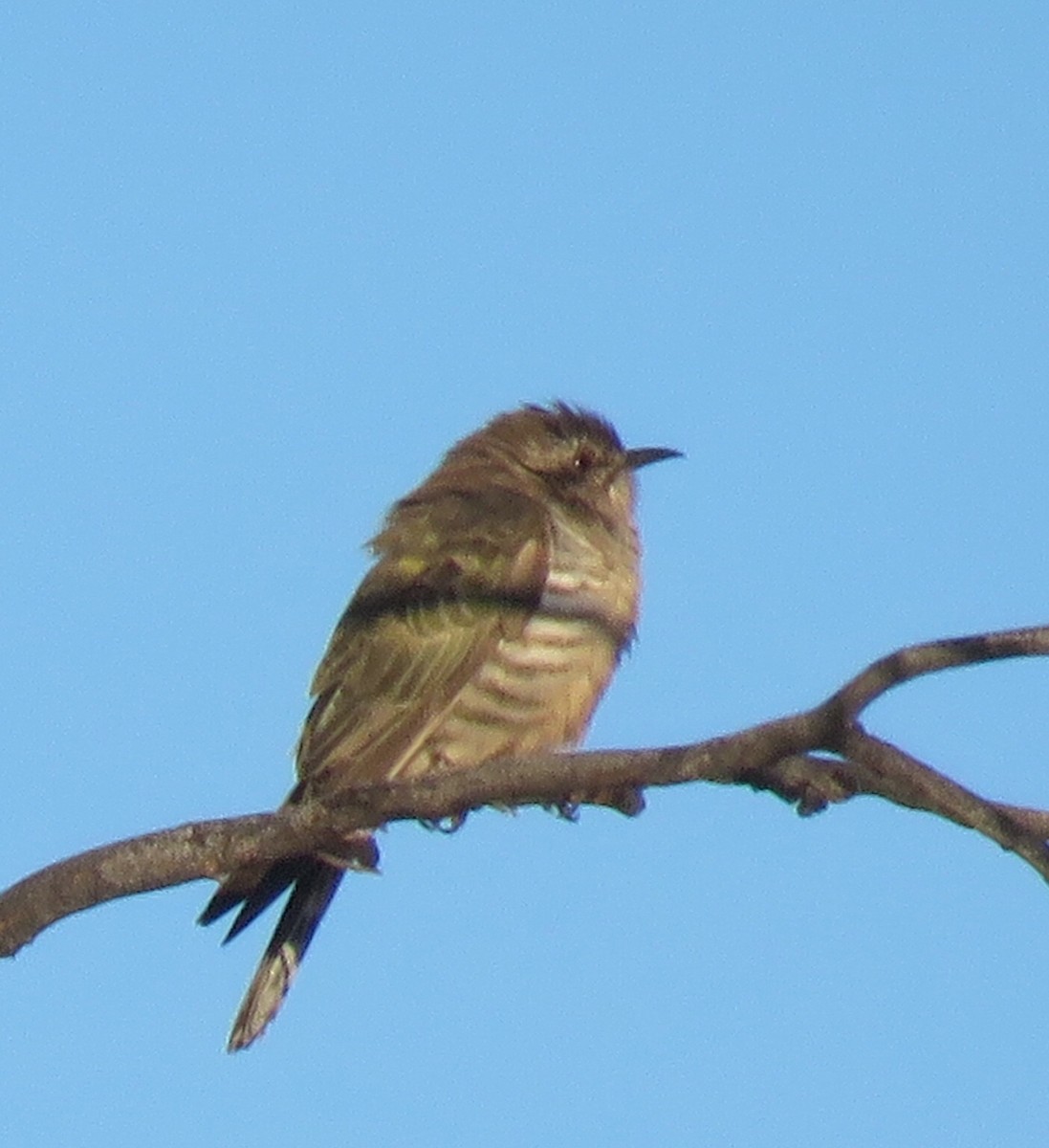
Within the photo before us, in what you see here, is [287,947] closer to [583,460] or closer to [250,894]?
[250,894]

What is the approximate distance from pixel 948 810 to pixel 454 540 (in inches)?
187

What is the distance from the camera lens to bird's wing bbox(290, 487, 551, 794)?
8391 millimetres

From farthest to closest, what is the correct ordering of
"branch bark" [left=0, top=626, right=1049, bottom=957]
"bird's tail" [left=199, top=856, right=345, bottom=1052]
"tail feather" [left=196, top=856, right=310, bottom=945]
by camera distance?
"bird's tail" [left=199, top=856, right=345, bottom=1052] < "tail feather" [left=196, top=856, right=310, bottom=945] < "branch bark" [left=0, top=626, right=1049, bottom=957]

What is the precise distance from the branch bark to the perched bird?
2.17 m

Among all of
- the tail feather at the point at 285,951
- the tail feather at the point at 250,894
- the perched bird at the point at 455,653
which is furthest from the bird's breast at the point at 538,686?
the tail feather at the point at 250,894

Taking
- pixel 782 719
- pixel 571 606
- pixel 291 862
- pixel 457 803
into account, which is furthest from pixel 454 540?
pixel 782 719

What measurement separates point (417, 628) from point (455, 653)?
0.21 metres

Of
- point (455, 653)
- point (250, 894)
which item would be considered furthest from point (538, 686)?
point (250, 894)

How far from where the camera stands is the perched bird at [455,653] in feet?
26.9

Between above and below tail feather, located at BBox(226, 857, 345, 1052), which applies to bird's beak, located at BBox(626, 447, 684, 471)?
above

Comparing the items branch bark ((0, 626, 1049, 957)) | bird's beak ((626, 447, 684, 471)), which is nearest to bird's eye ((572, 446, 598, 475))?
bird's beak ((626, 447, 684, 471))

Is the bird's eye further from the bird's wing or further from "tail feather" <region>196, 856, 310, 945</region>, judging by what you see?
"tail feather" <region>196, 856, 310, 945</region>

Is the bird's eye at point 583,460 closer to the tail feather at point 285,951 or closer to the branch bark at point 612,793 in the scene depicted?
the tail feather at point 285,951

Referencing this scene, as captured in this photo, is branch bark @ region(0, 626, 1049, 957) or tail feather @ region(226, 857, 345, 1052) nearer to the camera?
branch bark @ region(0, 626, 1049, 957)
